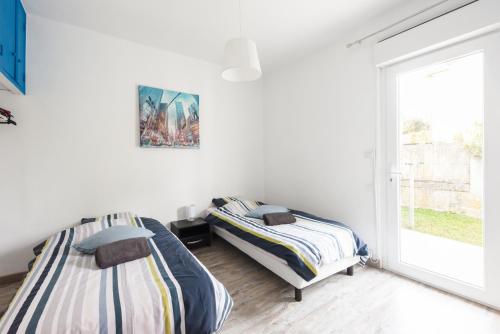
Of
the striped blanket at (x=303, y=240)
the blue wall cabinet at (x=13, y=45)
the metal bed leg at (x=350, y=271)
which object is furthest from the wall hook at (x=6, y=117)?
the metal bed leg at (x=350, y=271)

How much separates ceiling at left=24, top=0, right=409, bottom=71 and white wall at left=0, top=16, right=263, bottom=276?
0.81 ft

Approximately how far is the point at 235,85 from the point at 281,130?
1.10 meters

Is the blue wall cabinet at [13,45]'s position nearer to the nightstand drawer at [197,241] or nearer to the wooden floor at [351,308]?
the wooden floor at [351,308]

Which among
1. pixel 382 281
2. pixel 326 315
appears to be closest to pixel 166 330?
pixel 326 315

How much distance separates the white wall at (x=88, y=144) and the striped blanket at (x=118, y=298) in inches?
40.5

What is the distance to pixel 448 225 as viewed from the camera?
212 centimetres

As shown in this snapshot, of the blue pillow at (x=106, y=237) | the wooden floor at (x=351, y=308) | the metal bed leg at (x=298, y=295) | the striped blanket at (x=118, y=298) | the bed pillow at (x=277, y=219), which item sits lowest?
the wooden floor at (x=351, y=308)

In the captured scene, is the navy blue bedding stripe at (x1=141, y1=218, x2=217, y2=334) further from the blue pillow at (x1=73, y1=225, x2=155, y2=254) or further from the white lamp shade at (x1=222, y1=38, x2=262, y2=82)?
the white lamp shade at (x1=222, y1=38, x2=262, y2=82)

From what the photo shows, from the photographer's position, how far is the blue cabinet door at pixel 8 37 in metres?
1.73

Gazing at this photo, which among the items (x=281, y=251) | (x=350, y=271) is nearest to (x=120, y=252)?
(x=281, y=251)

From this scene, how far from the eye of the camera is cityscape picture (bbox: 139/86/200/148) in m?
2.95

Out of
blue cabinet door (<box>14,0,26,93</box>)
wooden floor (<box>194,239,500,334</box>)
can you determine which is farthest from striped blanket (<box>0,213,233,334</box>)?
blue cabinet door (<box>14,0,26,93</box>)

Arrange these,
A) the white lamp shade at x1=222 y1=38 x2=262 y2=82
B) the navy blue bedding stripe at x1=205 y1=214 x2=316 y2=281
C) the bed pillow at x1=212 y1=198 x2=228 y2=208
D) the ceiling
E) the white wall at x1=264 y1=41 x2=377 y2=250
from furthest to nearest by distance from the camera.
A: the bed pillow at x1=212 y1=198 x2=228 y2=208 → the white wall at x1=264 y1=41 x2=377 y2=250 → the ceiling → the navy blue bedding stripe at x1=205 y1=214 x2=316 y2=281 → the white lamp shade at x1=222 y1=38 x2=262 y2=82

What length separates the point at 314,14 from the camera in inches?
94.0
